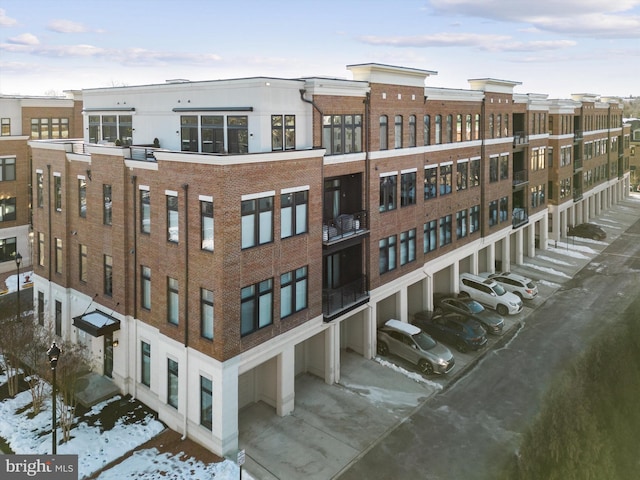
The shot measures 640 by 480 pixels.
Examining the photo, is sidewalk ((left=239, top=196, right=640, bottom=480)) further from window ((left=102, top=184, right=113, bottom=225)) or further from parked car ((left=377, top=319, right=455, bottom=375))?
window ((left=102, top=184, right=113, bottom=225))

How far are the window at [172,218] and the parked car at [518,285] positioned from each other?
23933mm

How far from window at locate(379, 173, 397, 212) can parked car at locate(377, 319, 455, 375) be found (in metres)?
5.94

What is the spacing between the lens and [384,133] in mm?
26406

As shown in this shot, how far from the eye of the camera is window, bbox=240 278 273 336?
1903 centimetres

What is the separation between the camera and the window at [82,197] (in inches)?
966

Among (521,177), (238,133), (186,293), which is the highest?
(238,133)

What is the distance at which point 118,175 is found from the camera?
22062mm

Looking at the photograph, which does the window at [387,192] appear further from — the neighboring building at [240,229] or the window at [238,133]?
the window at [238,133]

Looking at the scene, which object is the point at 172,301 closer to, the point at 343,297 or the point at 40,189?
the point at 343,297

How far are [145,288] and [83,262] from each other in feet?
17.8

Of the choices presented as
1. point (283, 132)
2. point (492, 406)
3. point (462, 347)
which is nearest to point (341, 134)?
point (283, 132)

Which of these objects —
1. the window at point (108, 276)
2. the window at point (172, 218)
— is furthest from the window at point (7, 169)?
the window at point (172, 218)

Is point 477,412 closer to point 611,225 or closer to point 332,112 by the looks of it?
point 332,112

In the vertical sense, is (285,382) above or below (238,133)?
below
